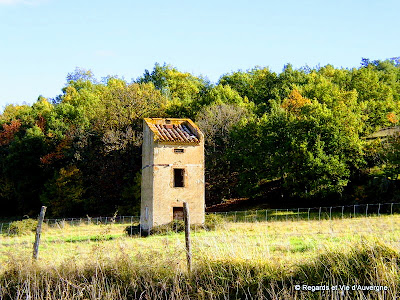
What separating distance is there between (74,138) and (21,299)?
4036 cm

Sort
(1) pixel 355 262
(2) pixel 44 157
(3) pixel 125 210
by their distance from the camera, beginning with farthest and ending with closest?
(2) pixel 44 157, (3) pixel 125 210, (1) pixel 355 262

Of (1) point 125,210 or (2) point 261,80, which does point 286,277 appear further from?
(2) point 261,80

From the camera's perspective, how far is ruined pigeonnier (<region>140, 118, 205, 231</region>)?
2809cm

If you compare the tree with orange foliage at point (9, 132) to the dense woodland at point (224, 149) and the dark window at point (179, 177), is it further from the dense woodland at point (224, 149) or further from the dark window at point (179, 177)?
the dark window at point (179, 177)

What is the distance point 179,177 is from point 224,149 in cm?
1830

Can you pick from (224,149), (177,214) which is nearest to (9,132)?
(224,149)

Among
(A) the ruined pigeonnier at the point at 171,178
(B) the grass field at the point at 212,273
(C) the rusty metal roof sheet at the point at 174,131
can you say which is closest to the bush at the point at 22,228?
(A) the ruined pigeonnier at the point at 171,178

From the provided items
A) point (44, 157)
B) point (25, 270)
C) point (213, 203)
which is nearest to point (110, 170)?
point (44, 157)

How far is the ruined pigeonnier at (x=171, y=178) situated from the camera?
28.1m

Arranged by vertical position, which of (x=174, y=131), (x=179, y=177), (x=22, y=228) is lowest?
(x=22, y=228)

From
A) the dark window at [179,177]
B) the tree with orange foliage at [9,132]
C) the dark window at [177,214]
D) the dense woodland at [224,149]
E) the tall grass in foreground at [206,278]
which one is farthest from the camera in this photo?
the tree with orange foliage at [9,132]

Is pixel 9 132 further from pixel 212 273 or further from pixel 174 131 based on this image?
pixel 212 273

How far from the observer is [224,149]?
47812mm

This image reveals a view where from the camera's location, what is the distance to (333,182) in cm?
3766
